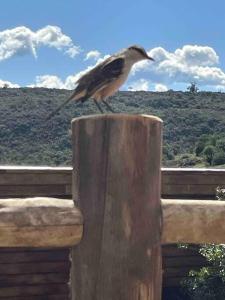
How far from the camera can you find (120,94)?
47.9 metres

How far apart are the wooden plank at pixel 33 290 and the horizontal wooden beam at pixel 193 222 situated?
17.6 feet

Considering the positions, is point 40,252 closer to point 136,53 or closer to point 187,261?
point 187,261

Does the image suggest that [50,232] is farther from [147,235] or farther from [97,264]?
[147,235]

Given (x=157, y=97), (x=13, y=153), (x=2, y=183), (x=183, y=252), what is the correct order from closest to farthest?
1. (x=2, y=183)
2. (x=183, y=252)
3. (x=13, y=153)
4. (x=157, y=97)

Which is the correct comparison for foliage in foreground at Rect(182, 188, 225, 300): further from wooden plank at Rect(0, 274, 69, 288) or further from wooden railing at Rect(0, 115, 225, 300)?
wooden railing at Rect(0, 115, 225, 300)

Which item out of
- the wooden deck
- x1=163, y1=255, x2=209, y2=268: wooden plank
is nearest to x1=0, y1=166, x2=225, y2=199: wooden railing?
the wooden deck

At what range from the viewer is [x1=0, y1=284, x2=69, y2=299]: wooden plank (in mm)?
7676

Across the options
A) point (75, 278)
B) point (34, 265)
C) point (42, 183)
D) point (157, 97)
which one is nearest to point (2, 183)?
point (42, 183)

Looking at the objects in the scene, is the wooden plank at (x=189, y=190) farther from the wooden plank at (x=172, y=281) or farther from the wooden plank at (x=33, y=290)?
the wooden plank at (x=33, y=290)

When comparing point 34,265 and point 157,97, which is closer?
point 34,265

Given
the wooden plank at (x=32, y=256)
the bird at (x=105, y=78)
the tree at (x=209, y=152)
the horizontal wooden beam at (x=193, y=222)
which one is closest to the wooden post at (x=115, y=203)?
the horizontal wooden beam at (x=193, y=222)

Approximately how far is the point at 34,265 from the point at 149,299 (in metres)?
5.47

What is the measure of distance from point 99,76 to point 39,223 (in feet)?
4.66

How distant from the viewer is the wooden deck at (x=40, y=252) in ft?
25.0
